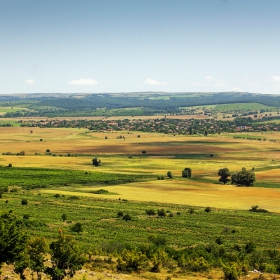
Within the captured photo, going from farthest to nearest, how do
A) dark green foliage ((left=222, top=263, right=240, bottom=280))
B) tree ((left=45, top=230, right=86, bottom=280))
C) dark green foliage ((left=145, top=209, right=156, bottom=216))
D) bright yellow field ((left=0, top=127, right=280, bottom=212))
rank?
bright yellow field ((left=0, top=127, right=280, bottom=212))
dark green foliage ((left=145, top=209, right=156, bottom=216))
dark green foliage ((left=222, top=263, right=240, bottom=280))
tree ((left=45, top=230, right=86, bottom=280))

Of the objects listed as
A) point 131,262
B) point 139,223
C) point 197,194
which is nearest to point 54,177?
point 197,194

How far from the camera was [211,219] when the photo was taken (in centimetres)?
7769

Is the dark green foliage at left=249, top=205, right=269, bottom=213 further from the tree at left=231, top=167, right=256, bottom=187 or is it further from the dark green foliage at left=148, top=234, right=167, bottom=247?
the dark green foliage at left=148, top=234, right=167, bottom=247

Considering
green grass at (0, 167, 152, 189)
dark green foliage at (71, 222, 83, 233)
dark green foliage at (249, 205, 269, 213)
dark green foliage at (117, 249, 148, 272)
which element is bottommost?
green grass at (0, 167, 152, 189)

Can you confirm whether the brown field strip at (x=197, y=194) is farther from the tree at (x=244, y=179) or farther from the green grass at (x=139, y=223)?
the green grass at (x=139, y=223)

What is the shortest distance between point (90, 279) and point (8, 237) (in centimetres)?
820

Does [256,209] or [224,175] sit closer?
[256,209]

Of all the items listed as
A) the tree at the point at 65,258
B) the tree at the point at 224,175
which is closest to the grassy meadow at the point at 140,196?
the tree at the point at 224,175

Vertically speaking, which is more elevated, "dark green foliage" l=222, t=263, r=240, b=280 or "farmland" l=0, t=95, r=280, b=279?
"dark green foliage" l=222, t=263, r=240, b=280

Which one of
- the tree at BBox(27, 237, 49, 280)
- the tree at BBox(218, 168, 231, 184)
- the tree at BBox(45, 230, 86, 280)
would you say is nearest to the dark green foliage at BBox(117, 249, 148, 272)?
the tree at BBox(45, 230, 86, 280)

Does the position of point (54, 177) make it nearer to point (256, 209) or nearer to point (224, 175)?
point (224, 175)

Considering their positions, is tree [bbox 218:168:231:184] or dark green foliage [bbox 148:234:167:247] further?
tree [bbox 218:168:231:184]

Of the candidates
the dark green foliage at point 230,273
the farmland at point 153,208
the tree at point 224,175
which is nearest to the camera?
the dark green foliage at point 230,273

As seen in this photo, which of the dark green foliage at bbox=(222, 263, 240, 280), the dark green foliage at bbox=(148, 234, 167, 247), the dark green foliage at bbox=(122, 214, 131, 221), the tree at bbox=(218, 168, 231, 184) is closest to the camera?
the dark green foliage at bbox=(222, 263, 240, 280)
